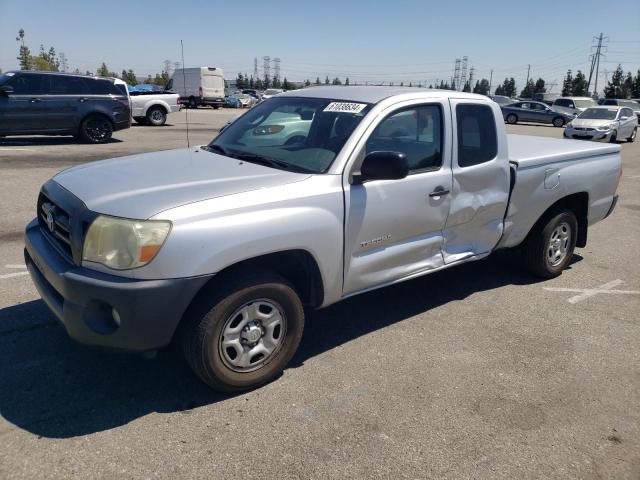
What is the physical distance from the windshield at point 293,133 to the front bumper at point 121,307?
1212mm

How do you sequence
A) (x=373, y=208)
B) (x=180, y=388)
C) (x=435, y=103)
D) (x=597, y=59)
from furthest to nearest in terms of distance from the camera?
(x=597, y=59) < (x=435, y=103) < (x=373, y=208) < (x=180, y=388)

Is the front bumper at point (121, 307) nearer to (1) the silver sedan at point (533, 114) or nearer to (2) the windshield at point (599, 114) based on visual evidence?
(2) the windshield at point (599, 114)

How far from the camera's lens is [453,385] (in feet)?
11.6

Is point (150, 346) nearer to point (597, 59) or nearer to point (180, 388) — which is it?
point (180, 388)

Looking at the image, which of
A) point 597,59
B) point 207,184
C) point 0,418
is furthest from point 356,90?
point 597,59

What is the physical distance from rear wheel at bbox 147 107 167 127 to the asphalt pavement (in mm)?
17539

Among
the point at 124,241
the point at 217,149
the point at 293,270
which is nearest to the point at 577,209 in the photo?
the point at 293,270

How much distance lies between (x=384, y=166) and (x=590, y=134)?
19.7 metres

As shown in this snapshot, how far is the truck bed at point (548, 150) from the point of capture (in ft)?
16.4

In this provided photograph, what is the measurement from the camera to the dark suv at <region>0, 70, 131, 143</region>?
1329 centimetres

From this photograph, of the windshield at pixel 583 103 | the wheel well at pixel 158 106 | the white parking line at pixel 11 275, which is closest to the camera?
the white parking line at pixel 11 275

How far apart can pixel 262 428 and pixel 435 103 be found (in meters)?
2.67

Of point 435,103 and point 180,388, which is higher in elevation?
point 435,103

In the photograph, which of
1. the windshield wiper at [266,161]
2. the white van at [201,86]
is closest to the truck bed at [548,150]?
the windshield wiper at [266,161]
